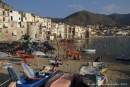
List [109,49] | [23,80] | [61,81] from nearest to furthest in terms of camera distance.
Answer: [61,81] → [23,80] → [109,49]

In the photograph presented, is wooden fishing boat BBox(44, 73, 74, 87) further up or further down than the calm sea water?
further up

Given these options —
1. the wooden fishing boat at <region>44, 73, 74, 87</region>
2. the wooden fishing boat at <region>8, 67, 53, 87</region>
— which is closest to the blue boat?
the wooden fishing boat at <region>8, 67, 53, 87</region>

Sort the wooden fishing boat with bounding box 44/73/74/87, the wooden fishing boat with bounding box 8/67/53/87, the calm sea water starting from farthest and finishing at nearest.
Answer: the calm sea water < the wooden fishing boat with bounding box 8/67/53/87 < the wooden fishing boat with bounding box 44/73/74/87

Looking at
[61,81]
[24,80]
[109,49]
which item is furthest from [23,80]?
[109,49]

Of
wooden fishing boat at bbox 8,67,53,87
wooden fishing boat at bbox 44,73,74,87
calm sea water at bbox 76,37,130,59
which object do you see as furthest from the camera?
calm sea water at bbox 76,37,130,59

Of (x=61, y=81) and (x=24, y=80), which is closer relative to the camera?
(x=61, y=81)

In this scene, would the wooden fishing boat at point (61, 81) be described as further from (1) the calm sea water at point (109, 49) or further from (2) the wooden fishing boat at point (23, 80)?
(1) the calm sea water at point (109, 49)

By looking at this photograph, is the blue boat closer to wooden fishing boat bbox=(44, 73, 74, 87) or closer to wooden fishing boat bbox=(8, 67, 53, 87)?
wooden fishing boat bbox=(8, 67, 53, 87)

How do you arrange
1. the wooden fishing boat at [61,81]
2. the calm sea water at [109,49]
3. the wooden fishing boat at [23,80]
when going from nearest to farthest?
the wooden fishing boat at [61,81]
the wooden fishing boat at [23,80]
the calm sea water at [109,49]

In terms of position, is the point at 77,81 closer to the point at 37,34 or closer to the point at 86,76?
the point at 86,76

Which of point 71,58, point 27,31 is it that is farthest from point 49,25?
point 71,58

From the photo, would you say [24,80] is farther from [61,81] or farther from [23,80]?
[61,81]

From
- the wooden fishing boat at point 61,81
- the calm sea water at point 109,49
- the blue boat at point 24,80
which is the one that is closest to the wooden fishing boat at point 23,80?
the blue boat at point 24,80

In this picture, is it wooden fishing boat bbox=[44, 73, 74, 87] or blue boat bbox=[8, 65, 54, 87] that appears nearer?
wooden fishing boat bbox=[44, 73, 74, 87]
